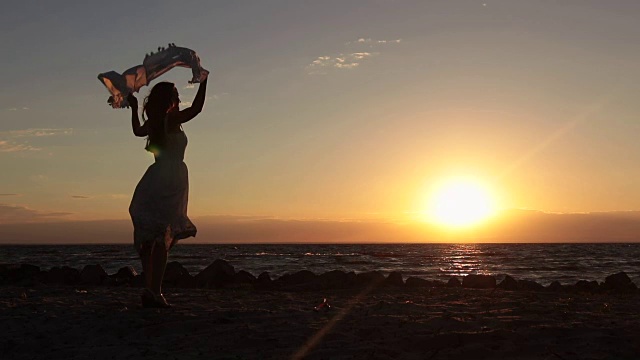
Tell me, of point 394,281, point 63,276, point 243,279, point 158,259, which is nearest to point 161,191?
point 158,259

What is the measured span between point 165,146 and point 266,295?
10.5ft

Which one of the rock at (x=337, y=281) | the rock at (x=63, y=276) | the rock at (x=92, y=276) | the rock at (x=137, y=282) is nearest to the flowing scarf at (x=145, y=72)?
the rock at (x=337, y=281)

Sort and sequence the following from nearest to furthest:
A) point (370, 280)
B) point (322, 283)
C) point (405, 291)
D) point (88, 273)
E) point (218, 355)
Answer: point (218, 355) < point (405, 291) < point (322, 283) < point (370, 280) < point (88, 273)

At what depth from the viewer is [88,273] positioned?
500 inches

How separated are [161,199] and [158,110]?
0.95 m

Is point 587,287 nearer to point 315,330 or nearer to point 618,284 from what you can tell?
point 618,284

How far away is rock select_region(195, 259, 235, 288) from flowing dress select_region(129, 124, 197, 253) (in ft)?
15.8

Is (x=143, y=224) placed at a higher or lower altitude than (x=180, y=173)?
lower

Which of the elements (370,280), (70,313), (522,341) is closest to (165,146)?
(70,313)

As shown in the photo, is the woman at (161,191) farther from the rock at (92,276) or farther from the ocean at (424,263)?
the ocean at (424,263)

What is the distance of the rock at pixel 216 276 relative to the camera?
11570 millimetres

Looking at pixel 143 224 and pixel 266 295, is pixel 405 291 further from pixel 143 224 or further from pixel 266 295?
pixel 143 224

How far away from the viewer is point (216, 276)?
12000 millimetres

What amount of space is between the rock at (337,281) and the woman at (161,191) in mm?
4472
